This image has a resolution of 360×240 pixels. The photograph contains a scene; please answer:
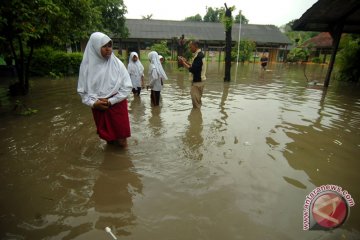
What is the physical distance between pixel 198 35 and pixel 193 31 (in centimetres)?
145

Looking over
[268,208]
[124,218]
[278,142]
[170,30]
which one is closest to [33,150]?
[124,218]

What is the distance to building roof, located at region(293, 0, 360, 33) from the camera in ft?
29.5

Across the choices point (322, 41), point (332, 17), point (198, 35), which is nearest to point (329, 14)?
point (332, 17)

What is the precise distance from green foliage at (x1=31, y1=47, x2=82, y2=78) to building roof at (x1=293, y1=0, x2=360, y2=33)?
499 inches

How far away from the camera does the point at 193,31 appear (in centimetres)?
3344

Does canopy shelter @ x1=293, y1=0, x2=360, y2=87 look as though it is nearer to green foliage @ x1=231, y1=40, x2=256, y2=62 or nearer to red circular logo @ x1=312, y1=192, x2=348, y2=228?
red circular logo @ x1=312, y1=192, x2=348, y2=228

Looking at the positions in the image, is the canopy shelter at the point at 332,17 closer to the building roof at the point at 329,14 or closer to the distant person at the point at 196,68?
the building roof at the point at 329,14

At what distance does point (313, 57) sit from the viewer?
112 feet

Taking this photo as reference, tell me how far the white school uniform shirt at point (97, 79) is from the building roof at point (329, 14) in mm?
8866

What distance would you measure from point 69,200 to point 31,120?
3803 mm

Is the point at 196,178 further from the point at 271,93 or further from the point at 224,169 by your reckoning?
the point at 271,93

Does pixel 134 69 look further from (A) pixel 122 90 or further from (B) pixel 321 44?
(B) pixel 321 44

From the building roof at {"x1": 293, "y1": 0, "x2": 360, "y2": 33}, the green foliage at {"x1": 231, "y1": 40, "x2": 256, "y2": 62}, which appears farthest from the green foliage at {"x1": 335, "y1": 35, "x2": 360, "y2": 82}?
the green foliage at {"x1": 231, "y1": 40, "x2": 256, "y2": 62}

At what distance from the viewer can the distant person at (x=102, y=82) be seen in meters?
3.48
